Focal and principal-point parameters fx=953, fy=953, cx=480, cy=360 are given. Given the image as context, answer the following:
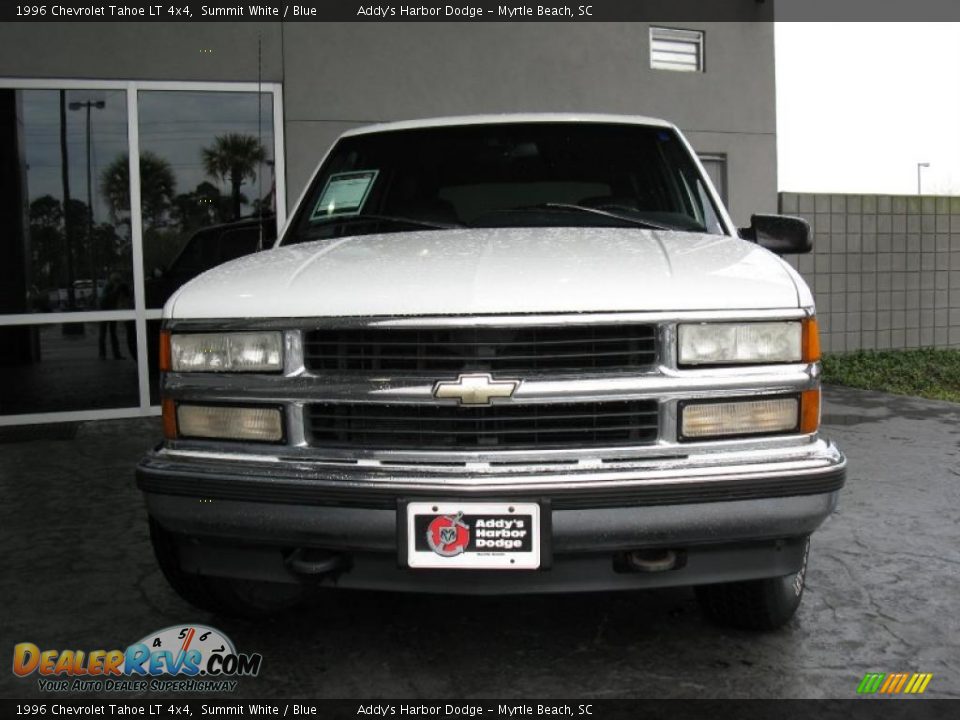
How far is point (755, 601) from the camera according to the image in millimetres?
2936

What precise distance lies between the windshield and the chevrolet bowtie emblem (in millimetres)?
1217

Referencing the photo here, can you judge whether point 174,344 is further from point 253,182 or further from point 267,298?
point 253,182

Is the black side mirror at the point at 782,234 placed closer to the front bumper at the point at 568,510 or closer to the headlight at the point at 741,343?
the headlight at the point at 741,343

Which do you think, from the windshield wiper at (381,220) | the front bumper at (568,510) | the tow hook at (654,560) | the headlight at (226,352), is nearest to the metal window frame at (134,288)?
the windshield wiper at (381,220)

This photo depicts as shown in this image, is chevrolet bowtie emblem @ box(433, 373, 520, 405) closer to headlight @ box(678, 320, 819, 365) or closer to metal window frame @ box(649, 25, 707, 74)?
headlight @ box(678, 320, 819, 365)

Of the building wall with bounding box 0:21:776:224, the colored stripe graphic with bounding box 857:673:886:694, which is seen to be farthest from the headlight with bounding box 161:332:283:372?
the building wall with bounding box 0:21:776:224

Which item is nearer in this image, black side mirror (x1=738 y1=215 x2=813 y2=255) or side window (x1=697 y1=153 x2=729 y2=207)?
black side mirror (x1=738 y1=215 x2=813 y2=255)

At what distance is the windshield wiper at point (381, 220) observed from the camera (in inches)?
133

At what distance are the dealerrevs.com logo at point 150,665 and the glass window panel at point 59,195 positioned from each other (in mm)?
5069

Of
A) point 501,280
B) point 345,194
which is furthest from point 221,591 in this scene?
point 345,194

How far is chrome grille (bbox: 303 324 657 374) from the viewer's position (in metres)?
2.46

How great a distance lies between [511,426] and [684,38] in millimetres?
8042

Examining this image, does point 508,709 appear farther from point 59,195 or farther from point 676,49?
point 676,49

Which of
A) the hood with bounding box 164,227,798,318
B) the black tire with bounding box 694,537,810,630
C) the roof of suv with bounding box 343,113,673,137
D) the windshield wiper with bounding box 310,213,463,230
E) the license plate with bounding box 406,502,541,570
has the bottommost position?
the black tire with bounding box 694,537,810,630
